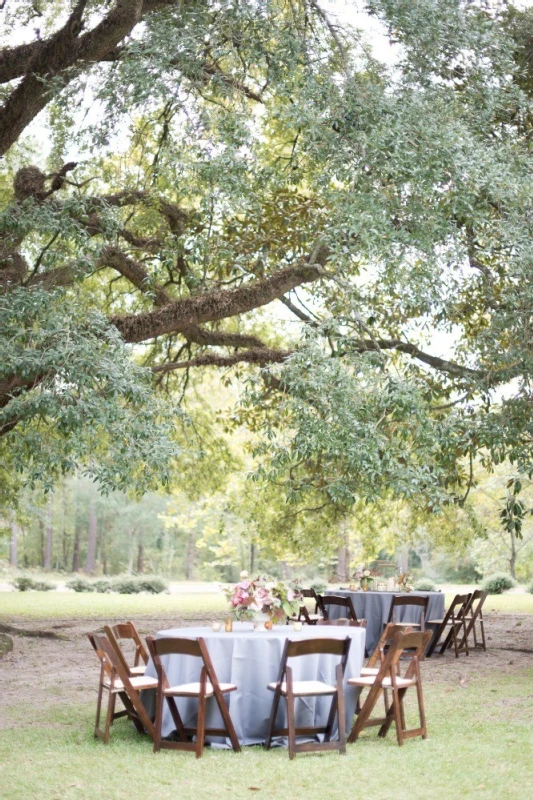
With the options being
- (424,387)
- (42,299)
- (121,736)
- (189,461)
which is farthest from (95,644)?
(189,461)

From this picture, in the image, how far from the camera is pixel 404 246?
30.0ft

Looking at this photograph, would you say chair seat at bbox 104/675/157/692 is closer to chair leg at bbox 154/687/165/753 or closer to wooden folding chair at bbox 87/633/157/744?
wooden folding chair at bbox 87/633/157/744

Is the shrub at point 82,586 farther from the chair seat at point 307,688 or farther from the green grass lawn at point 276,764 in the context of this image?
the chair seat at point 307,688

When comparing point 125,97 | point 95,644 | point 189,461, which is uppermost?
point 125,97

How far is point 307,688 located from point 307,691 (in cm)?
12

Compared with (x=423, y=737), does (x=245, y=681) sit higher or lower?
higher

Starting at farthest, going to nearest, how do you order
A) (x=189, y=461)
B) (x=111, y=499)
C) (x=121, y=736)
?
(x=111, y=499) < (x=189, y=461) < (x=121, y=736)

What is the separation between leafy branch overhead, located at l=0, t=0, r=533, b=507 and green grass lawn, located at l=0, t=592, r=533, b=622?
11.0 metres

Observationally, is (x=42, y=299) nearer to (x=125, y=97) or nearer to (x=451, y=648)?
(x=125, y=97)

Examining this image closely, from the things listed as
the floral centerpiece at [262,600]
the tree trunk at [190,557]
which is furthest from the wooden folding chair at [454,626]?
the tree trunk at [190,557]

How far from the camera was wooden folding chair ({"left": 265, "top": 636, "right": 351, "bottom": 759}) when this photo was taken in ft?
20.2

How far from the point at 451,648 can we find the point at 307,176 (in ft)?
24.1

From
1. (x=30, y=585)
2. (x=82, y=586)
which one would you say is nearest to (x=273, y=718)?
(x=82, y=586)

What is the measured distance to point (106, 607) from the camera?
2294 centimetres
